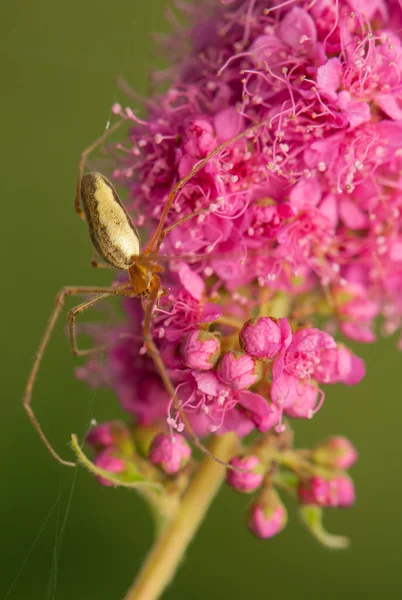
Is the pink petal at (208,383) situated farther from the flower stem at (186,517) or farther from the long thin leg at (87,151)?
the long thin leg at (87,151)

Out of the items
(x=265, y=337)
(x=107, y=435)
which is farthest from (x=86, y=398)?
(x=265, y=337)

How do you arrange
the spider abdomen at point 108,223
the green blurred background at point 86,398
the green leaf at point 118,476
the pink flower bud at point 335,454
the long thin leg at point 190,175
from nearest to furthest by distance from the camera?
the green leaf at point 118,476
the long thin leg at point 190,175
the spider abdomen at point 108,223
the pink flower bud at point 335,454
the green blurred background at point 86,398

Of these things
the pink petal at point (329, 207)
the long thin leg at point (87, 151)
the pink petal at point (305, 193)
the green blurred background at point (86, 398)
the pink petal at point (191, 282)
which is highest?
the long thin leg at point (87, 151)

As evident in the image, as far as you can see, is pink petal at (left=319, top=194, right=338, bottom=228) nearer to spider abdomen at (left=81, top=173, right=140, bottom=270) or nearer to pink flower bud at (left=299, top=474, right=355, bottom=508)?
spider abdomen at (left=81, top=173, right=140, bottom=270)

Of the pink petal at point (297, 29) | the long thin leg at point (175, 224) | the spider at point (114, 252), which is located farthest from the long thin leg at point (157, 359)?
the pink petal at point (297, 29)

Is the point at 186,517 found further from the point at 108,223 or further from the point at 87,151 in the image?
the point at 87,151

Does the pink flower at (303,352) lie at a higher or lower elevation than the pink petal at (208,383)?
lower
